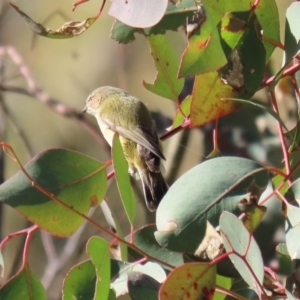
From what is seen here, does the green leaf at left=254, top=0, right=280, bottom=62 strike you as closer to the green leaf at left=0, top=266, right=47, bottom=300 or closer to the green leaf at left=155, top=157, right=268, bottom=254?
the green leaf at left=155, top=157, right=268, bottom=254

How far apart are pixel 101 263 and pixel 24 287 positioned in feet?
0.50

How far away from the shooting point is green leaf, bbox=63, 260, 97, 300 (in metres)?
0.94

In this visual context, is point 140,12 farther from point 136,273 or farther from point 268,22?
point 136,273

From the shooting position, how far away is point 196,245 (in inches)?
33.7

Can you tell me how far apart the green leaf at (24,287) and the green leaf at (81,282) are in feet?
0.23

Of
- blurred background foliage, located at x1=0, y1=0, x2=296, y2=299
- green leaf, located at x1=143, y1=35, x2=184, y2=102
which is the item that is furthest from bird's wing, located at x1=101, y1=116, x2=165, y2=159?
blurred background foliage, located at x1=0, y1=0, x2=296, y2=299

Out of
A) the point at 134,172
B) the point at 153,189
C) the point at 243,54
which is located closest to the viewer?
the point at 243,54

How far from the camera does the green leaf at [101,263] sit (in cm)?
90

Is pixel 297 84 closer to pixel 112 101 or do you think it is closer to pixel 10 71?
pixel 112 101

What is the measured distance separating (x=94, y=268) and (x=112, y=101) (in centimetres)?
87

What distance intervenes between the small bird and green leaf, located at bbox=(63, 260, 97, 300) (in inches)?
17.2

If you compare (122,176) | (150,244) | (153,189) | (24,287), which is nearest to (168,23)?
(122,176)

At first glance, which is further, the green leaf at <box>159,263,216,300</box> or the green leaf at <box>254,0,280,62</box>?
the green leaf at <box>254,0,280,62</box>

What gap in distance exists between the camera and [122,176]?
91 cm
